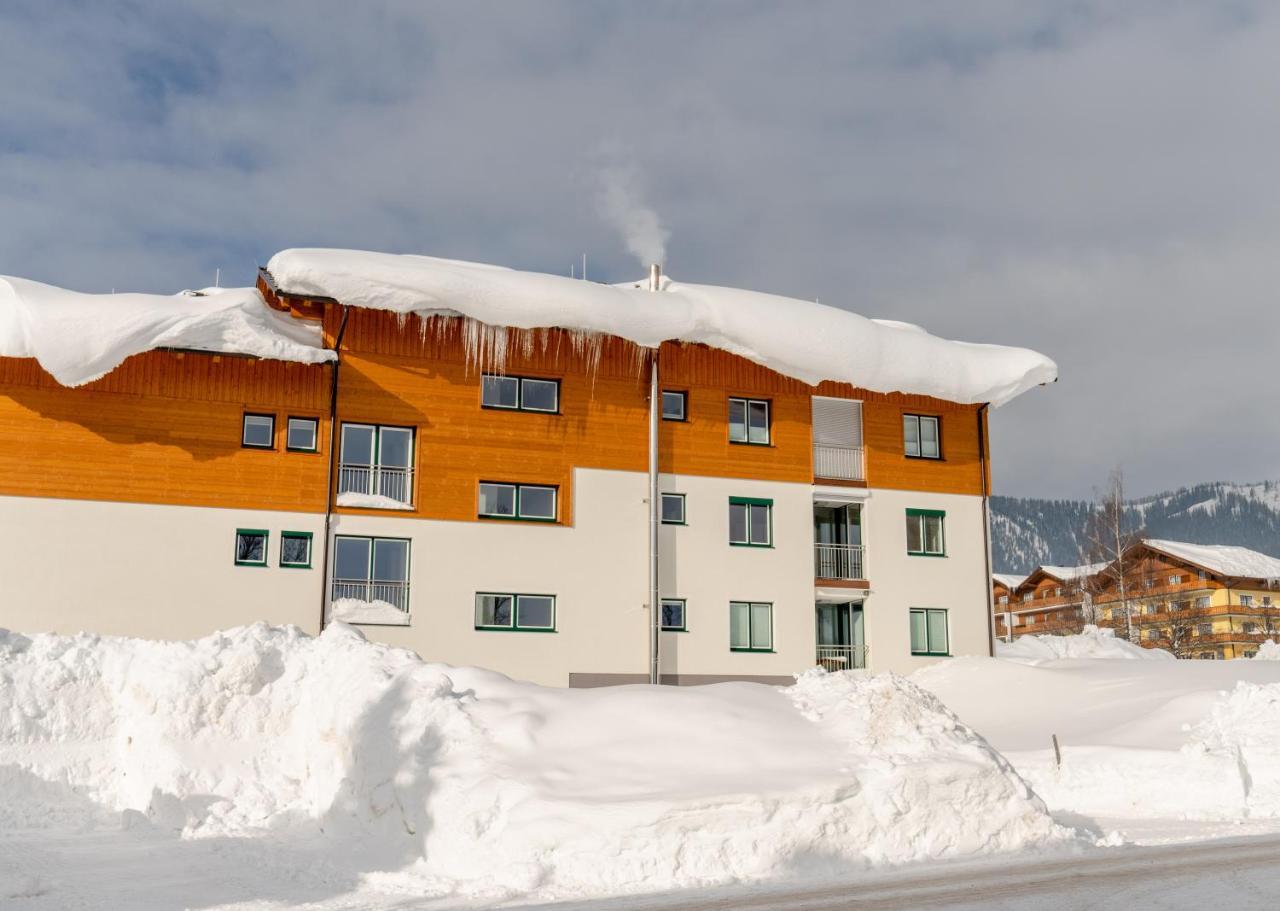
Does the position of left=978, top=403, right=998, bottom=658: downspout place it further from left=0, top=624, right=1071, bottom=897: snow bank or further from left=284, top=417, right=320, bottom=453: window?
left=284, top=417, right=320, bottom=453: window

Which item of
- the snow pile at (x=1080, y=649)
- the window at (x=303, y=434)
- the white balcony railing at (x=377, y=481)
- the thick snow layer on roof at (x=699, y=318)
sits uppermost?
the thick snow layer on roof at (x=699, y=318)

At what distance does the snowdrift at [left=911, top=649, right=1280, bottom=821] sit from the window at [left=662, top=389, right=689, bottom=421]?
27.8ft

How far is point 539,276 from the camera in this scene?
87.6 ft

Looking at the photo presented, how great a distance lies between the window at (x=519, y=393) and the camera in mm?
27203

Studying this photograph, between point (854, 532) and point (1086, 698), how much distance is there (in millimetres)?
7113

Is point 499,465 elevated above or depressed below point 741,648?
above

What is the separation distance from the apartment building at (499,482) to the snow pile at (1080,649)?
32.0 ft

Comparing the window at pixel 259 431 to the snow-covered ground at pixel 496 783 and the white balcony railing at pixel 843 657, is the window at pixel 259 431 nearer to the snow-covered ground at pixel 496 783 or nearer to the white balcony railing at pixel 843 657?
the snow-covered ground at pixel 496 783

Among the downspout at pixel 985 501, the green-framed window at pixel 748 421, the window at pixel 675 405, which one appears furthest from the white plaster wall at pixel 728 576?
the downspout at pixel 985 501

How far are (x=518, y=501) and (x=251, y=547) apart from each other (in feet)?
18.8

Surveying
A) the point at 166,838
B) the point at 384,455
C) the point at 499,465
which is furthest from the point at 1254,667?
the point at 166,838

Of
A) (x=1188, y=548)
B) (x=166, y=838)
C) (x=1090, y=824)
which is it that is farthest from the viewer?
(x=1188, y=548)

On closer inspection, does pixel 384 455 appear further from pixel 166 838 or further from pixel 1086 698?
pixel 1086 698

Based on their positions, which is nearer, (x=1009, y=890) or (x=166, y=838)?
(x=1009, y=890)
